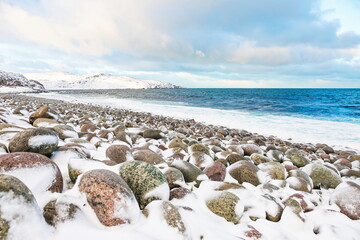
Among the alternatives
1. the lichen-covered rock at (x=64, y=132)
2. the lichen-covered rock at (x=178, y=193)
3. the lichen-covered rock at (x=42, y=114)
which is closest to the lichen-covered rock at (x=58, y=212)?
the lichen-covered rock at (x=178, y=193)

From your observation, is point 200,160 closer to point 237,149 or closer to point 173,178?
point 173,178

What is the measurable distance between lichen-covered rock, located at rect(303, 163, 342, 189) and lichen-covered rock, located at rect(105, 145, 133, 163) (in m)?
2.89

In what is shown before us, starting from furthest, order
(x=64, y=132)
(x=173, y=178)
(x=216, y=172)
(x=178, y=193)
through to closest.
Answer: (x=64, y=132) < (x=216, y=172) < (x=173, y=178) < (x=178, y=193)

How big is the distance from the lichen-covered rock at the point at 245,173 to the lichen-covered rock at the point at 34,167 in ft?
7.37

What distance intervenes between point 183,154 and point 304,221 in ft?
7.31

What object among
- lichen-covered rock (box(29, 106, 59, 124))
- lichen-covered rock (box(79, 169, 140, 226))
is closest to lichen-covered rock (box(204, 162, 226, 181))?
lichen-covered rock (box(79, 169, 140, 226))

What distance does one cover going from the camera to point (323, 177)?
11.5ft

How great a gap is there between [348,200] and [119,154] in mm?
2833

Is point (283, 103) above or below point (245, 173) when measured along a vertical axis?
below

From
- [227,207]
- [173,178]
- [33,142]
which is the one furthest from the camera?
[173,178]

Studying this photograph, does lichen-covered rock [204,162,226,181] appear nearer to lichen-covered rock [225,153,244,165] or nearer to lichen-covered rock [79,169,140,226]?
lichen-covered rock [225,153,244,165]

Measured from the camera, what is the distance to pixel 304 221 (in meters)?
2.21

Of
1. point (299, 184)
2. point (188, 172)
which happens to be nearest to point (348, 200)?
point (299, 184)

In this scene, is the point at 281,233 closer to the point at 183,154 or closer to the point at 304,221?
the point at 304,221
